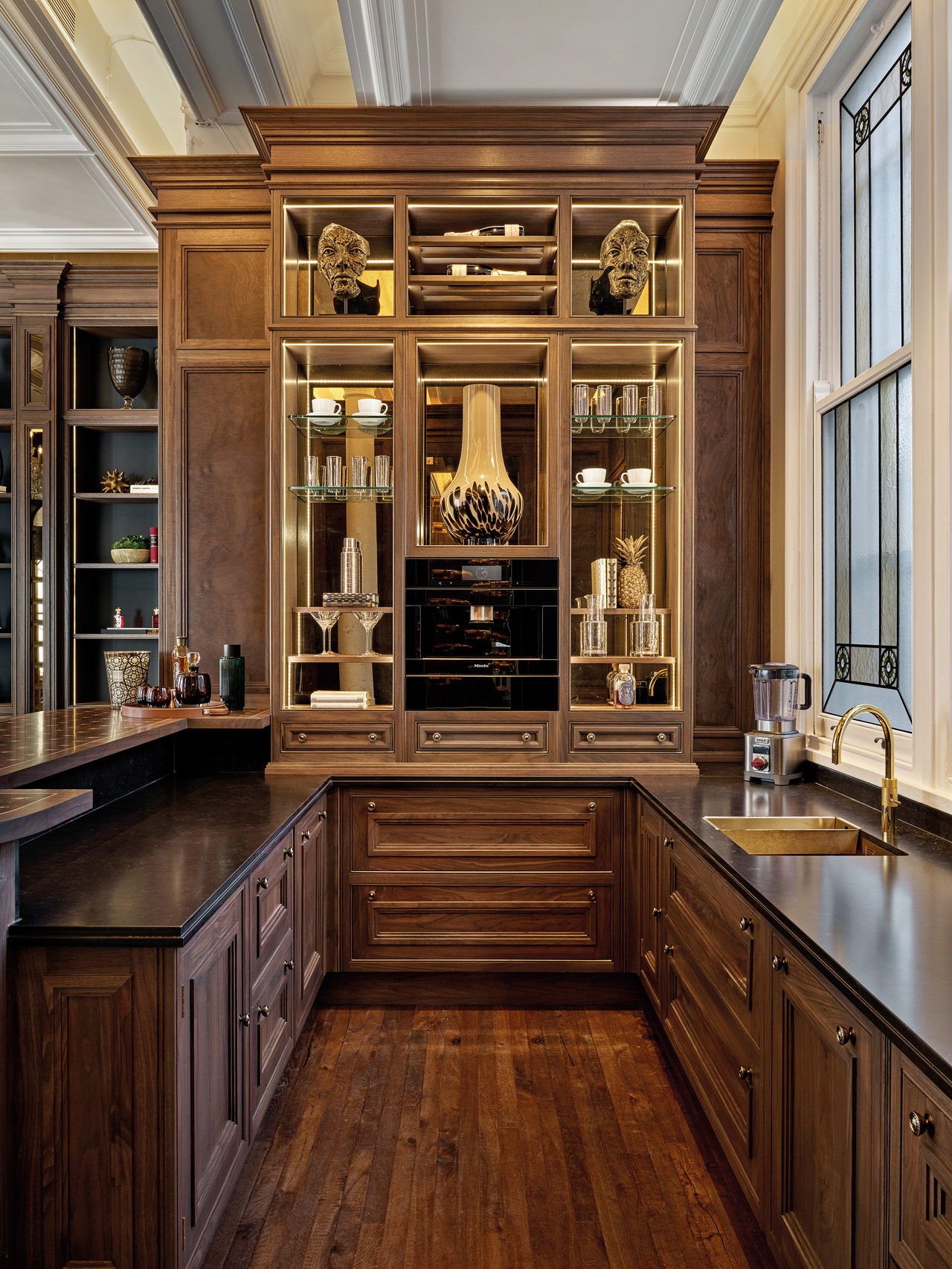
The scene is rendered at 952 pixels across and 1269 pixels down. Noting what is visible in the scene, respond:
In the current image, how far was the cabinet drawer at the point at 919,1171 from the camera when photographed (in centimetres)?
101

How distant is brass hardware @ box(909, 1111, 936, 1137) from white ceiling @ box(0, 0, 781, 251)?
301 centimetres

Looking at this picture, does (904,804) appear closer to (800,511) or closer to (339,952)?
(800,511)

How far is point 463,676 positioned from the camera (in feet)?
9.95

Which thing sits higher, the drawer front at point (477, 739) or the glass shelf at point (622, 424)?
the glass shelf at point (622, 424)

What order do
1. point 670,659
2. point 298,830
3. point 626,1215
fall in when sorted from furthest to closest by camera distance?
point 670,659, point 298,830, point 626,1215

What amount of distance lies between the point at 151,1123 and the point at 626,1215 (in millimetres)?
1132

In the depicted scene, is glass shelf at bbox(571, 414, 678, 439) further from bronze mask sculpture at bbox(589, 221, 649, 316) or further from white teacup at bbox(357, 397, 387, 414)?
white teacup at bbox(357, 397, 387, 414)

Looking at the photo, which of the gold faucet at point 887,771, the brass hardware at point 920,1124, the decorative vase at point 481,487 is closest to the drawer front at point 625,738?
the decorative vase at point 481,487

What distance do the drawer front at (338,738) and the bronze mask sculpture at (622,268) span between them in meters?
1.80

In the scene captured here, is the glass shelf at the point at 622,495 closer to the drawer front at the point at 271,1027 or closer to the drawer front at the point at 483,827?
the drawer front at the point at 483,827

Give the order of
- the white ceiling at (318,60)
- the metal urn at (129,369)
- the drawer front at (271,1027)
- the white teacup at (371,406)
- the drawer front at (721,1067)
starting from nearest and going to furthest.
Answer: the drawer front at (721,1067), the drawer front at (271,1027), the white ceiling at (318,60), the white teacup at (371,406), the metal urn at (129,369)

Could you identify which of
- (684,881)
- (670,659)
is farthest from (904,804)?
(670,659)

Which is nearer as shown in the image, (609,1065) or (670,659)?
(609,1065)

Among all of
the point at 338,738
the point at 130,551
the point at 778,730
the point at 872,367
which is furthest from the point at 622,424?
the point at 130,551
